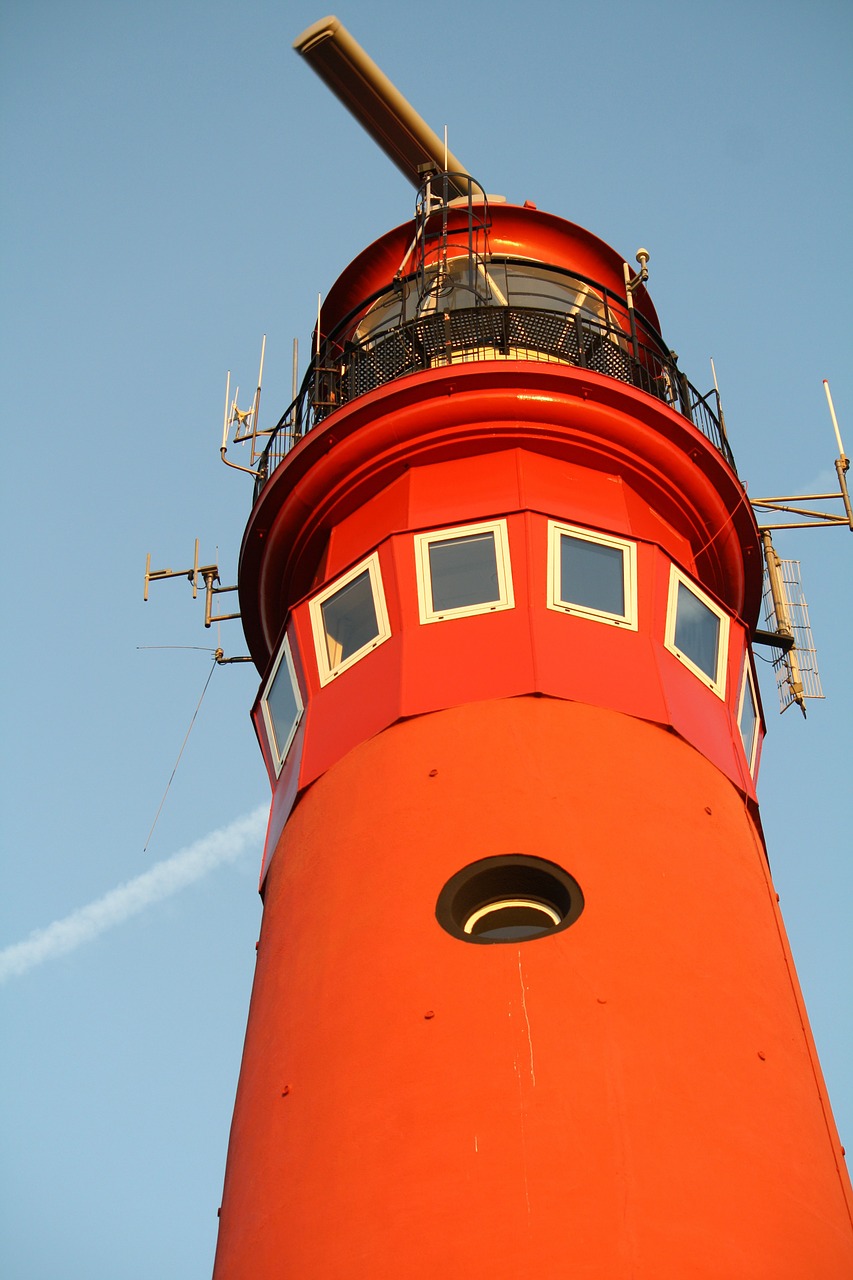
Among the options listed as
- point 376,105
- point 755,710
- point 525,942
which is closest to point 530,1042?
point 525,942

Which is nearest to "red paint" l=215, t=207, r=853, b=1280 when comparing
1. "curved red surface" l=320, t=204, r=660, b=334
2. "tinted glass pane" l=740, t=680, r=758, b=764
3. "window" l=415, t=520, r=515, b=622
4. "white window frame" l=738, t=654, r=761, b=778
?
"window" l=415, t=520, r=515, b=622

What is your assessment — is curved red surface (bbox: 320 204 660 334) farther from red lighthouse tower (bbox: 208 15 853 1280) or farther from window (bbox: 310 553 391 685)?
window (bbox: 310 553 391 685)

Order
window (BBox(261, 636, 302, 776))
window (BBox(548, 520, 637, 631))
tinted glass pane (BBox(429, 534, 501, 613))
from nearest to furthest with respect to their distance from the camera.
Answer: window (BBox(548, 520, 637, 631)), tinted glass pane (BBox(429, 534, 501, 613)), window (BBox(261, 636, 302, 776))

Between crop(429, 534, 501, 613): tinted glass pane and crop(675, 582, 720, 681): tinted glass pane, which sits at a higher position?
crop(429, 534, 501, 613): tinted glass pane

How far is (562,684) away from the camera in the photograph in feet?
46.9

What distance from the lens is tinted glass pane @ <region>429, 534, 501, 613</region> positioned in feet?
50.0

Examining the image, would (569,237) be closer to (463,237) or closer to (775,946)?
(463,237)

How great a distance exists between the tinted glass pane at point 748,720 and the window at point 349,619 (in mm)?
3747

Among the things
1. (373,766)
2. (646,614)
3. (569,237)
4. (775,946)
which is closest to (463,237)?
(569,237)

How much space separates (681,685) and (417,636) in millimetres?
2491

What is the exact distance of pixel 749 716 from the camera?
16625 millimetres

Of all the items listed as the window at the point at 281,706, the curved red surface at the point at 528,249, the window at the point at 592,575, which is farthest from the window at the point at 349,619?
the curved red surface at the point at 528,249

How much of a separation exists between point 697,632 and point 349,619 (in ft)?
11.1

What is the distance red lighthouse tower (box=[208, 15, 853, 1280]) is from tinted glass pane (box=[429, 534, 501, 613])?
0.04m
